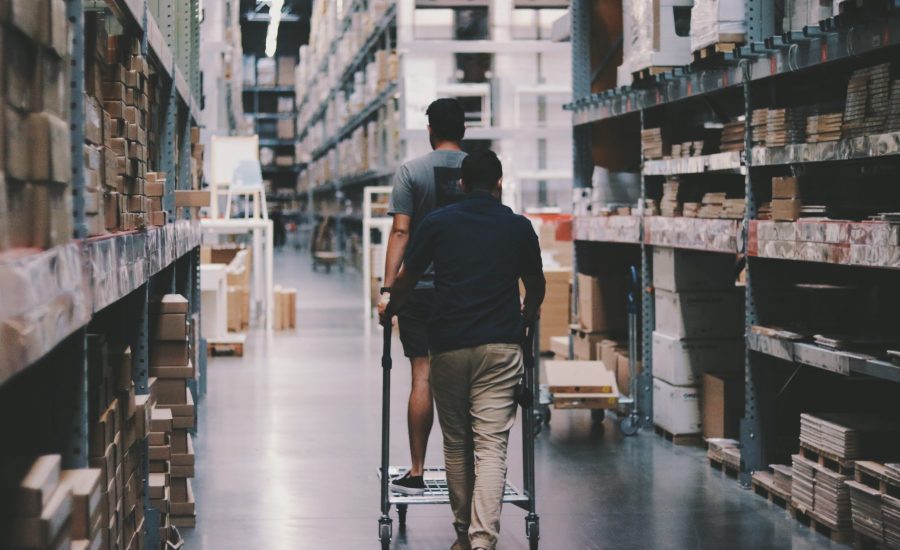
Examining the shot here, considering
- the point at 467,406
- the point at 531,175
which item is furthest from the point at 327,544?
the point at 531,175

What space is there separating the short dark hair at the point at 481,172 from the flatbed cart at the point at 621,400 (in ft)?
10.2

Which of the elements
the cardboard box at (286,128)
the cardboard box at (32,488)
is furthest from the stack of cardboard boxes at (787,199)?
the cardboard box at (286,128)

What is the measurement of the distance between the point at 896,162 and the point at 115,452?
4.20 metres

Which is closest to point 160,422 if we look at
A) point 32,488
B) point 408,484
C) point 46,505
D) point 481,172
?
point 408,484

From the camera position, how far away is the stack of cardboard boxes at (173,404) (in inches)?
192

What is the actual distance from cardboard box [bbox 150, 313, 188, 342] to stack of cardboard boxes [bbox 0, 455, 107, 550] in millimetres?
2559

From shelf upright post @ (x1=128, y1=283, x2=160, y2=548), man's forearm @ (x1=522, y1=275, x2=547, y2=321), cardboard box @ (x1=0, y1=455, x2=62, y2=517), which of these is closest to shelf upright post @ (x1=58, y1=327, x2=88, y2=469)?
cardboard box @ (x1=0, y1=455, x2=62, y2=517)

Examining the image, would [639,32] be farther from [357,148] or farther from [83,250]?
[357,148]

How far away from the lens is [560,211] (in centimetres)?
1563

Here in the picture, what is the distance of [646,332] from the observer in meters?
7.78

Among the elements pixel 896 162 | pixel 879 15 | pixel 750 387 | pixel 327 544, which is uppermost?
pixel 879 15

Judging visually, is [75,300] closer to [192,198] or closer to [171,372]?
[171,372]

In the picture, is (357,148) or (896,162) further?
(357,148)

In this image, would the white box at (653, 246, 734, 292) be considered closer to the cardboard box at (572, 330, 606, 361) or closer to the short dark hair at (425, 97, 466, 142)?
the cardboard box at (572, 330, 606, 361)
